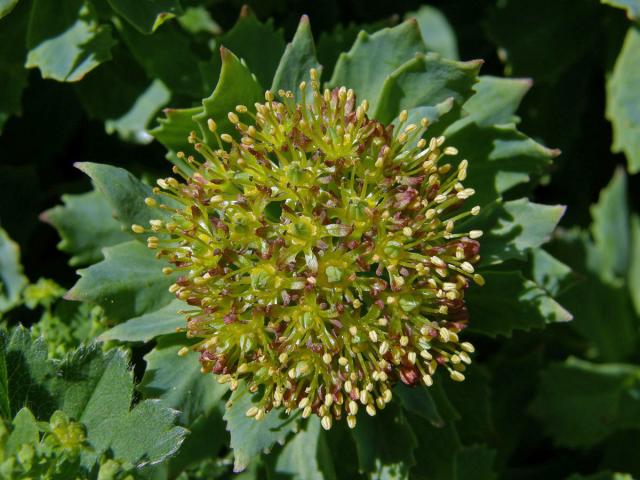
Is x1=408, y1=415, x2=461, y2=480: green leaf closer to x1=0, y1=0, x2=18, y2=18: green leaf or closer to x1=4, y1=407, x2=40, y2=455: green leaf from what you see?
x1=4, y1=407, x2=40, y2=455: green leaf

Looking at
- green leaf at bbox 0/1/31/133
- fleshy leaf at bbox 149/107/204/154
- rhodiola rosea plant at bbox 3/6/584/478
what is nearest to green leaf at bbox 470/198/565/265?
rhodiola rosea plant at bbox 3/6/584/478

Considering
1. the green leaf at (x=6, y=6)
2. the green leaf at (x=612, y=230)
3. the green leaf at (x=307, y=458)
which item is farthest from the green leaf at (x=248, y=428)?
the green leaf at (x=612, y=230)

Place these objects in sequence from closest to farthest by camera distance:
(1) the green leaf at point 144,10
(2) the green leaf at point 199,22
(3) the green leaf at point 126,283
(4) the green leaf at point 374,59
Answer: (3) the green leaf at point 126,283
(4) the green leaf at point 374,59
(1) the green leaf at point 144,10
(2) the green leaf at point 199,22

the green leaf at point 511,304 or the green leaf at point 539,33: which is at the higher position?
the green leaf at point 539,33

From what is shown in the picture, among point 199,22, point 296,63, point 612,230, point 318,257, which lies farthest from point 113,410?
point 612,230

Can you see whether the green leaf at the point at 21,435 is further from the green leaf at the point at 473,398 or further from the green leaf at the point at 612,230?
the green leaf at the point at 612,230

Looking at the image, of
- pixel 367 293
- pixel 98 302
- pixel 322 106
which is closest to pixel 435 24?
pixel 322 106

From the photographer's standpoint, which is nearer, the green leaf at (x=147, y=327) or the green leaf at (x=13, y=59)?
the green leaf at (x=147, y=327)
